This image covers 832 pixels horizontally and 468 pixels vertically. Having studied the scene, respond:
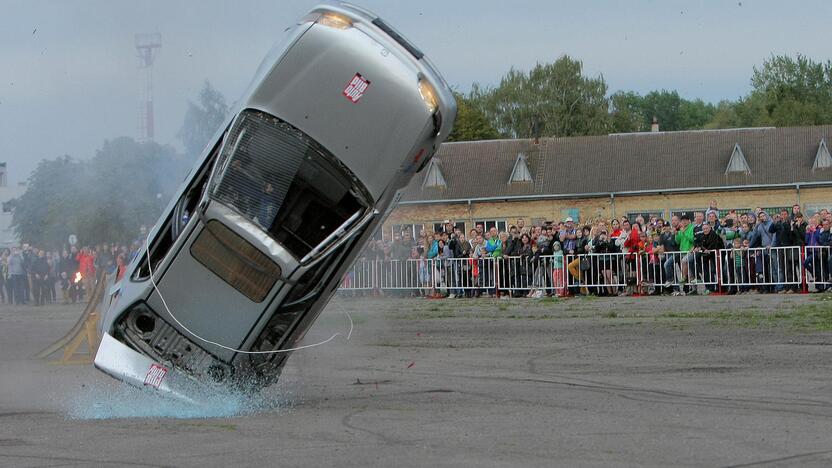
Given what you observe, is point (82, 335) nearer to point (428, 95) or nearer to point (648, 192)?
point (428, 95)

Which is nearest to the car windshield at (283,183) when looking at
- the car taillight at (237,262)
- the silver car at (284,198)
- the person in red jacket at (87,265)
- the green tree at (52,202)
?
the silver car at (284,198)

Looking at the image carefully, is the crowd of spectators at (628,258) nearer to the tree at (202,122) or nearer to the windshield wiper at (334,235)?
the tree at (202,122)

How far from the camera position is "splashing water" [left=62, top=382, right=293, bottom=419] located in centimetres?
987

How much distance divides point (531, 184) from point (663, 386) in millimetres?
55541

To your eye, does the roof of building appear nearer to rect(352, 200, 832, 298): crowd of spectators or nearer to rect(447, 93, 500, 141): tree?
rect(447, 93, 500, 141): tree

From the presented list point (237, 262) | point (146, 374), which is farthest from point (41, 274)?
point (237, 262)

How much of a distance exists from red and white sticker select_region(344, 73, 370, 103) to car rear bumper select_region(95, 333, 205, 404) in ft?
8.92

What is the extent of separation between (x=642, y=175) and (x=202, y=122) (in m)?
50.2

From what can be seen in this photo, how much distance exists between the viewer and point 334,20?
32.1ft

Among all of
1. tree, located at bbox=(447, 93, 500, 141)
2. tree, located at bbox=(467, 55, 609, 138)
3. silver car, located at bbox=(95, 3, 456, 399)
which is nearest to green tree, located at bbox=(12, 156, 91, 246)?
silver car, located at bbox=(95, 3, 456, 399)

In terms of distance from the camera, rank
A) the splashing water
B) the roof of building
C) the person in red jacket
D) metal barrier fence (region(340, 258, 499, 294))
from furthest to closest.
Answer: the roof of building, the person in red jacket, metal barrier fence (region(340, 258, 499, 294)), the splashing water

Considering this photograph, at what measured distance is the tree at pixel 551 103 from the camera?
312ft

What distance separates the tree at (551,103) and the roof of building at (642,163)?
1014 inches

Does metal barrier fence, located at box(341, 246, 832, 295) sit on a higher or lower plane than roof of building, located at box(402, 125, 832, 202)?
lower
